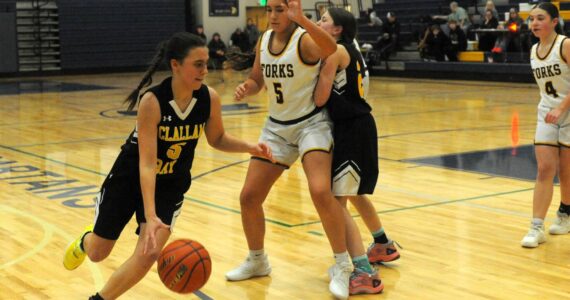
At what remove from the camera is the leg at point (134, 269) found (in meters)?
4.19

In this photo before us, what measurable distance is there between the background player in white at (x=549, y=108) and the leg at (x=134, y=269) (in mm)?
2782

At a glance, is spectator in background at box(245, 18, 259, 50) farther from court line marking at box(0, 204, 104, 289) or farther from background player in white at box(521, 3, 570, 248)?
background player in white at box(521, 3, 570, 248)

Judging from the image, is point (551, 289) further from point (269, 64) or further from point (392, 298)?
point (269, 64)

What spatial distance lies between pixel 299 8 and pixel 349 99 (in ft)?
2.40

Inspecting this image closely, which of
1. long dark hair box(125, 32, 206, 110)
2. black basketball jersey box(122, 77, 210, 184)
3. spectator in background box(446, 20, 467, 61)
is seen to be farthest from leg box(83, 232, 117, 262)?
spectator in background box(446, 20, 467, 61)

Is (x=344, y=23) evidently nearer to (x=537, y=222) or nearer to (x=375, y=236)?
(x=375, y=236)

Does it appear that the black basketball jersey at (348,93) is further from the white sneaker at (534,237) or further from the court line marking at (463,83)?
the court line marking at (463,83)

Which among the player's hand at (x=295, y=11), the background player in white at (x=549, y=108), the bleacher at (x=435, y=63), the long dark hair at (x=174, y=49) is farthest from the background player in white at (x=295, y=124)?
the bleacher at (x=435, y=63)

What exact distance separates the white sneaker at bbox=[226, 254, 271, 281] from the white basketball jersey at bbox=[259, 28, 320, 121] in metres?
0.89

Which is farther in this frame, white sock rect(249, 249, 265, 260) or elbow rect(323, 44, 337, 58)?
white sock rect(249, 249, 265, 260)

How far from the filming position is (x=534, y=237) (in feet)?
19.6

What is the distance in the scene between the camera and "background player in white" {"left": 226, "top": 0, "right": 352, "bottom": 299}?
4902 mm

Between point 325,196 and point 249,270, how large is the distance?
0.78 m

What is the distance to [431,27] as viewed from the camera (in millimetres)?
21875
